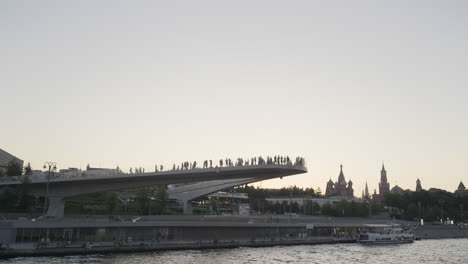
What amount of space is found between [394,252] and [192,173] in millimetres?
35338

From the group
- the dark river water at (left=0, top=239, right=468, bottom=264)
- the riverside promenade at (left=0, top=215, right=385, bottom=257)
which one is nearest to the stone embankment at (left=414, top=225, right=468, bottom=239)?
the riverside promenade at (left=0, top=215, right=385, bottom=257)

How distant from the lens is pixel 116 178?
7775 centimetres

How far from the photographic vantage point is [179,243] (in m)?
64.0

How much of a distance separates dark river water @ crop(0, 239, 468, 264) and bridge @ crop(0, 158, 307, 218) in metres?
14.3

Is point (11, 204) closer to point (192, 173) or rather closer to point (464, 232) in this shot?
point (192, 173)

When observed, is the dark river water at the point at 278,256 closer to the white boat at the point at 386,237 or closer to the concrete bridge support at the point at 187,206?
the white boat at the point at 386,237

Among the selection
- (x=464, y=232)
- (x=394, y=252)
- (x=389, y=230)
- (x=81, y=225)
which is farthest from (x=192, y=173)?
(x=464, y=232)

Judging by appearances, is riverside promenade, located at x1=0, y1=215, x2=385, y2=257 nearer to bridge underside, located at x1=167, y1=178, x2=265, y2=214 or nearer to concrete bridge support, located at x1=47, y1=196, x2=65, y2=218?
concrete bridge support, located at x1=47, y1=196, x2=65, y2=218

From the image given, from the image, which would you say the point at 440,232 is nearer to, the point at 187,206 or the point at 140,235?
the point at 187,206

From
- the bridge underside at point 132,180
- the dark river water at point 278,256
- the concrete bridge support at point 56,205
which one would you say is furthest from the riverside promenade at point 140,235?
the concrete bridge support at point 56,205

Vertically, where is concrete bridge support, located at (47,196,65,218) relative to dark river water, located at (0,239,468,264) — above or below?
above

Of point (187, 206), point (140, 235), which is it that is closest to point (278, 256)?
point (140, 235)

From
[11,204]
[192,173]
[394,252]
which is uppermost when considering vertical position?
[192,173]

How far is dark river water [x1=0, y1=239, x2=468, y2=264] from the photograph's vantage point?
4966cm
